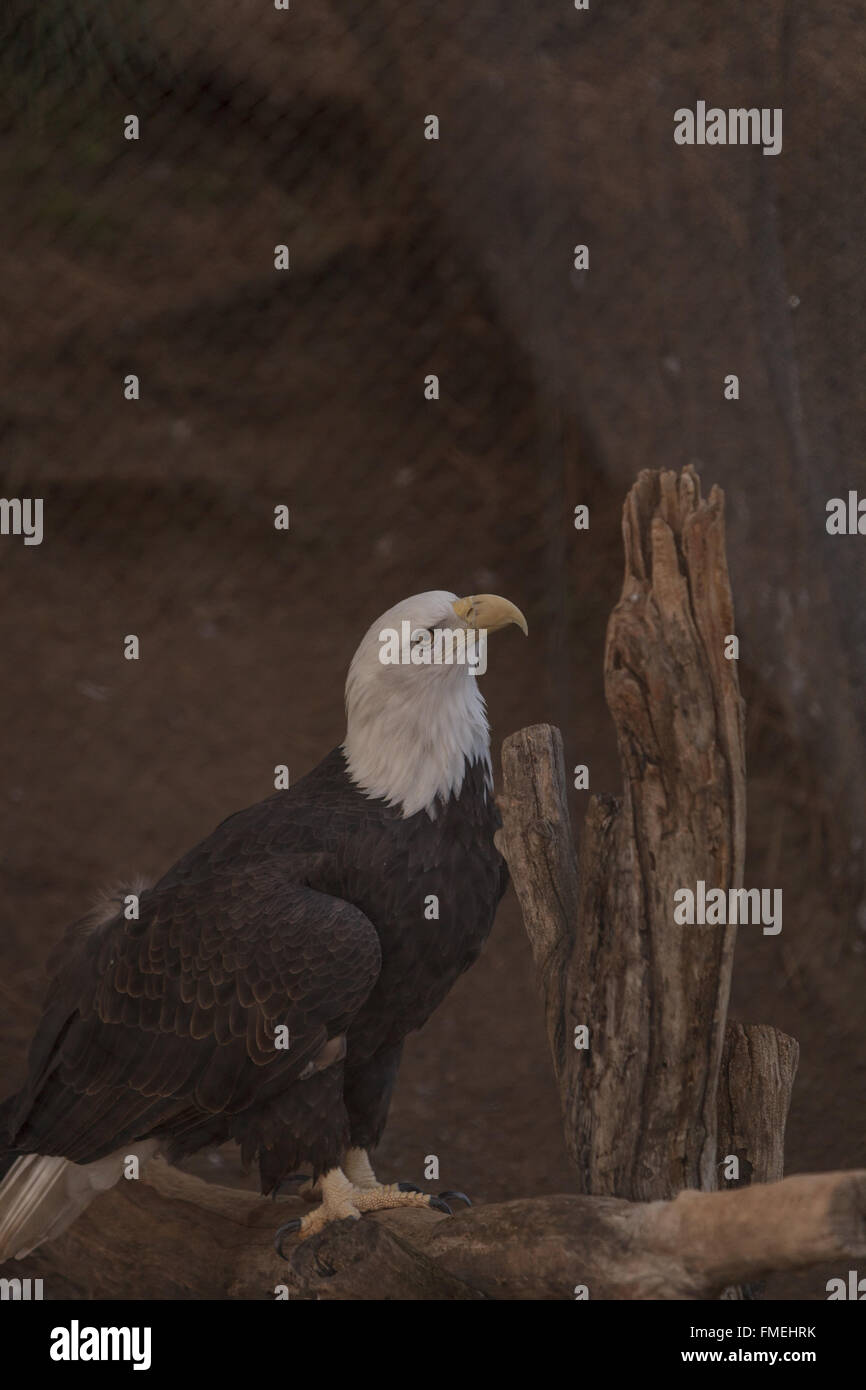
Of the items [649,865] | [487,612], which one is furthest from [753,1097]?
[487,612]

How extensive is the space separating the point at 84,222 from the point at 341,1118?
2.58 metres

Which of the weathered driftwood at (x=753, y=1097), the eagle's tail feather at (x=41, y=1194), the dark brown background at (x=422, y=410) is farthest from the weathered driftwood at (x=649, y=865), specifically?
the dark brown background at (x=422, y=410)

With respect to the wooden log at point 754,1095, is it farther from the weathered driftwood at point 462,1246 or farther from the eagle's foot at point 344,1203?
the eagle's foot at point 344,1203

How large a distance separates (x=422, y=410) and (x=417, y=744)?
158cm

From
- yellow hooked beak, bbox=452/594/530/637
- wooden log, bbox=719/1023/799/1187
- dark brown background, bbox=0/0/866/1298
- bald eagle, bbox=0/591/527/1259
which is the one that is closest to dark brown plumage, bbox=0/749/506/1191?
bald eagle, bbox=0/591/527/1259

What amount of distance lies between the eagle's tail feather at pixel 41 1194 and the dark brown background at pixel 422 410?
1.24 meters

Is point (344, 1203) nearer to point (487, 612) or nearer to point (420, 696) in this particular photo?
point (420, 696)

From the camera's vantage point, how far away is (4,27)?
13.2ft

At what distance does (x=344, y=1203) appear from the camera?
9.45ft

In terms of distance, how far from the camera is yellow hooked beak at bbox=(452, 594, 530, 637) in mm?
2918

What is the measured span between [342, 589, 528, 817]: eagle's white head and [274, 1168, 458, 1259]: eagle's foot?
739 millimetres

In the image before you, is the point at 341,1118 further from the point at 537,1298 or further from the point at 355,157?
the point at 355,157

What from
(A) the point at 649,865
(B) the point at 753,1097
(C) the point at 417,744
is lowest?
(B) the point at 753,1097

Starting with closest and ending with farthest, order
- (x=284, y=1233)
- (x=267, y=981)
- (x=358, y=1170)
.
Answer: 1. (x=267, y=981)
2. (x=284, y=1233)
3. (x=358, y=1170)
